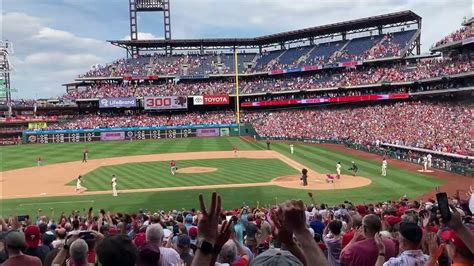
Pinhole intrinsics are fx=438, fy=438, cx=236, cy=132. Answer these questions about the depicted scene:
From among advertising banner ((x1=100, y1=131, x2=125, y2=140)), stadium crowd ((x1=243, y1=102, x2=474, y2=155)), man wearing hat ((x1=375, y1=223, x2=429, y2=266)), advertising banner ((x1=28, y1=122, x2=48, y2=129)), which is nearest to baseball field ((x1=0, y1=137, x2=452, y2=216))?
stadium crowd ((x1=243, y1=102, x2=474, y2=155))

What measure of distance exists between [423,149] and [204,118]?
43.4 metres

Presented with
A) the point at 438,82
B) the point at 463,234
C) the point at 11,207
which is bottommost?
the point at 11,207

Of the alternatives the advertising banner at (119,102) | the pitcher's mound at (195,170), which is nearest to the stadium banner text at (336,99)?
the advertising banner at (119,102)

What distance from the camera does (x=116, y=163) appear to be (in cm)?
4306

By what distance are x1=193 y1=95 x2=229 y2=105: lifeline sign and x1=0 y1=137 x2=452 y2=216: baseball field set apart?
85.0 feet

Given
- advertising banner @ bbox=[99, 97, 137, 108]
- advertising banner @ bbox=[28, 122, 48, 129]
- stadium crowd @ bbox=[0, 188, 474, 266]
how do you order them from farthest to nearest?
advertising banner @ bbox=[99, 97, 137, 108] < advertising banner @ bbox=[28, 122, 48, 129] < stadium crowd @ bbox=[0, 188, 474, 266]

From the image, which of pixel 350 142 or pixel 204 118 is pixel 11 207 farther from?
pixel 204 118

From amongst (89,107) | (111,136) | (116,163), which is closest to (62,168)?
(116,163)

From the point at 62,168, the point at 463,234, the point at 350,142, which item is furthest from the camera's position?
the point at 350,142

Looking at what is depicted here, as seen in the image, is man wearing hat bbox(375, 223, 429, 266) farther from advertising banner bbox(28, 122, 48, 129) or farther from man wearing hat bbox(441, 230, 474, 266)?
advertising banner bbox(28, 122, 48, 129)

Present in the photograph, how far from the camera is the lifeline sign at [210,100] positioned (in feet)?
258

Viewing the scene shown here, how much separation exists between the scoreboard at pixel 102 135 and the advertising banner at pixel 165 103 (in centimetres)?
754

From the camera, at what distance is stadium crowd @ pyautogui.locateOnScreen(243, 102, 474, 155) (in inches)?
1786

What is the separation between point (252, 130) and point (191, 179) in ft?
128
